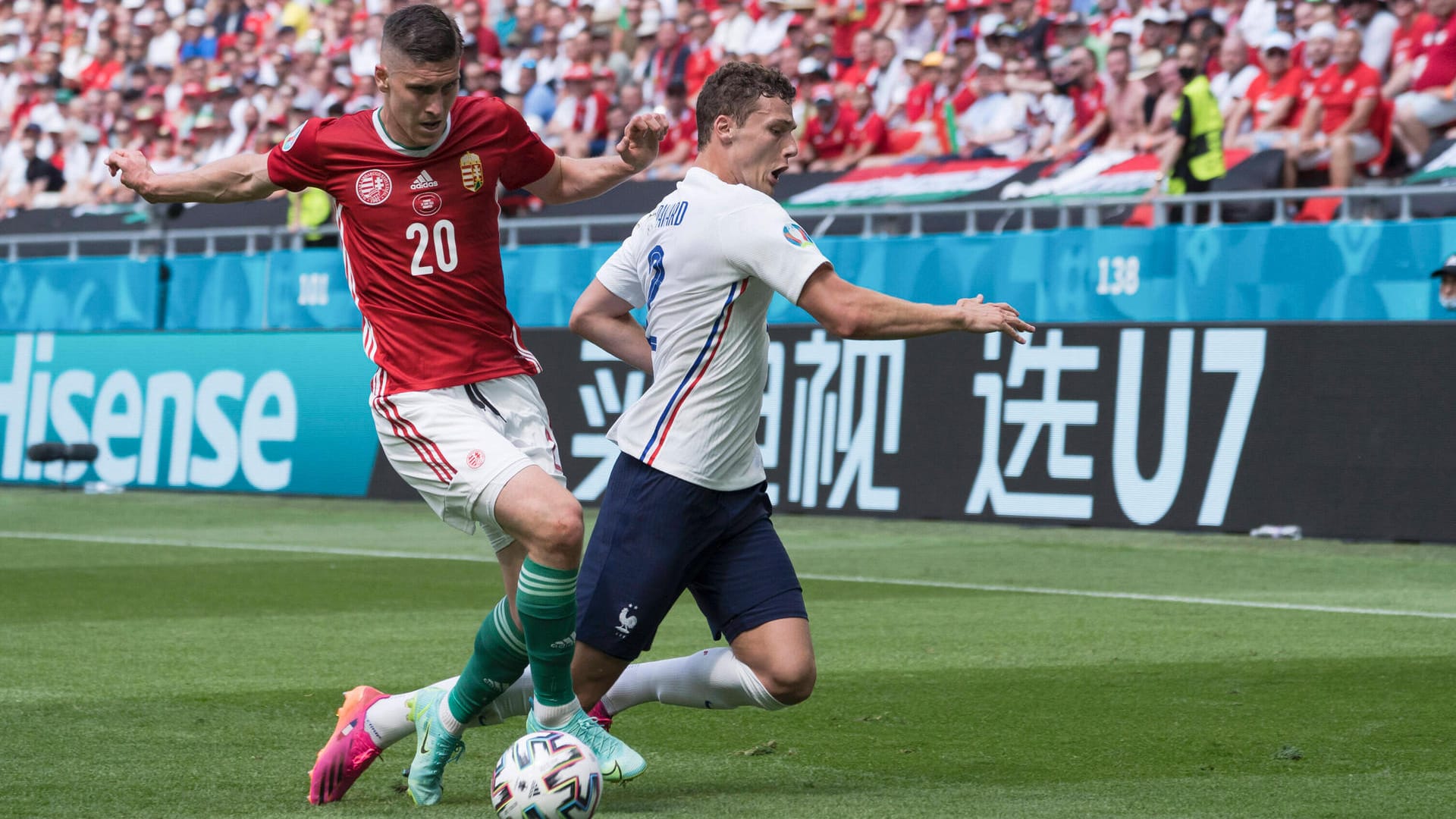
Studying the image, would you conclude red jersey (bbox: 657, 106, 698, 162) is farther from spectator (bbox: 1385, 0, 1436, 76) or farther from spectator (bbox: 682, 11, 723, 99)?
spectator (bbox: 1385, 0, 1436, 76)

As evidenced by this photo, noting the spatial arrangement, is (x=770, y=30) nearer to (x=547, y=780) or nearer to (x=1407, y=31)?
(x=1407, y=31)

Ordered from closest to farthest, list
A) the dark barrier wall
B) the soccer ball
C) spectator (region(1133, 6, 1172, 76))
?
the soccer ball
the dark barrier wall
spectator (region(1133, 6, 1172, 76))

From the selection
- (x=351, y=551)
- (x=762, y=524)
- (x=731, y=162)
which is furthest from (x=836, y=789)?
(x=351, y=551)

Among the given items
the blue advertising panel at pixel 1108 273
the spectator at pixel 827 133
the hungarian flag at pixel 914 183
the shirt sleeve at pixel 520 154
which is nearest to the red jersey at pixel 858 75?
the spectator at pixel 827 133

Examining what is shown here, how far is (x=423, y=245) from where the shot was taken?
18.0ft

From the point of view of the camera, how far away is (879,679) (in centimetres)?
751

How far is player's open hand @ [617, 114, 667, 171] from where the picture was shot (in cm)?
578

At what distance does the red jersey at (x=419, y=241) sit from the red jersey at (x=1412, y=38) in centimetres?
1054

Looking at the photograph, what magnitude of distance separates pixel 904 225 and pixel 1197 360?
9.91ft

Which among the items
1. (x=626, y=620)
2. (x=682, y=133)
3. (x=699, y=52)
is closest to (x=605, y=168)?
(x=626, y=620)

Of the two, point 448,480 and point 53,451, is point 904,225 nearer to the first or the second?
point 53,451

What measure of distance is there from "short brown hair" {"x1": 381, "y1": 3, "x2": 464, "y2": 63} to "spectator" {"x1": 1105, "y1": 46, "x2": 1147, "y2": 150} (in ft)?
34.6

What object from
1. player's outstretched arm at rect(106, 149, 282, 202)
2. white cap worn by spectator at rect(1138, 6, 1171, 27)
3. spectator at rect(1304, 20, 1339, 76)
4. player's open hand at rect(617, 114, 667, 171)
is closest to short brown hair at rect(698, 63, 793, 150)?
player's open hand at rect(617, 114, 667, 171)

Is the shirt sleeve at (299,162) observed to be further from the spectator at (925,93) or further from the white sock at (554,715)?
the spectator at (925,93)
